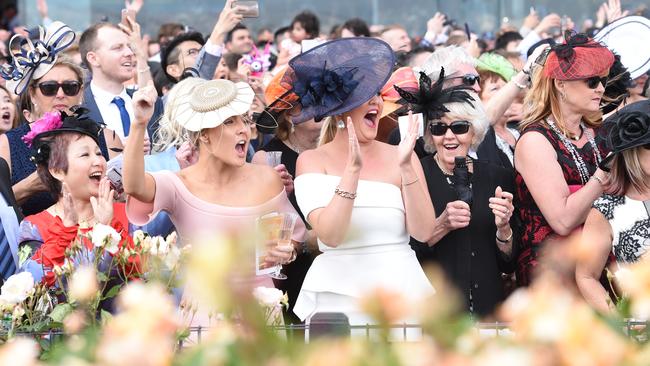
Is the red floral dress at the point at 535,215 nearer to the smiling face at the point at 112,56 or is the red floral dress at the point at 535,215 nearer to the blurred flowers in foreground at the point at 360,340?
the smiling face at the point at 112,56

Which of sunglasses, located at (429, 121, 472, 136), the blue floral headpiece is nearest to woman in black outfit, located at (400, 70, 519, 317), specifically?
sunglasses, located at (429, 121, 472, 136)

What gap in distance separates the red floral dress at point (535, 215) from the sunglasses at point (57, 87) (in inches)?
101

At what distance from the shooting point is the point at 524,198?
487cm

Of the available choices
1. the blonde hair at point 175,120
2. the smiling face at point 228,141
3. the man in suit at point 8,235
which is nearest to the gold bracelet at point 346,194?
the smiling face at point 228,141

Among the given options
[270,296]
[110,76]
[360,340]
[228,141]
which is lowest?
[360,340]

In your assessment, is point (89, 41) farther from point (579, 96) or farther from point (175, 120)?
point (579, 96)

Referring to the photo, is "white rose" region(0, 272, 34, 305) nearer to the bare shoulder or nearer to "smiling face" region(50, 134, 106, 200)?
"smiling face" region(50, 134, 106, 200)

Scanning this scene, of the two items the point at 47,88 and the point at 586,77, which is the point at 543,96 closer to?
the point at 586,77

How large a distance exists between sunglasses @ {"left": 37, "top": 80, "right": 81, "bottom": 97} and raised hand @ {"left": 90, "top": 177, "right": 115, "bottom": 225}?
66.7 inches

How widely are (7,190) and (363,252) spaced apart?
5.76 ft

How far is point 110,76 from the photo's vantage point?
6684mm

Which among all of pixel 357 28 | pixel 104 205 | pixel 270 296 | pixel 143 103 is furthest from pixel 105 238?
pixel 357 28

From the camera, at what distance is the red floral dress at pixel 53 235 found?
13.9ft

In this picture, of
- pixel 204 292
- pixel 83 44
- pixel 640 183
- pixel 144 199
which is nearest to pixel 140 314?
pixel 204 292
